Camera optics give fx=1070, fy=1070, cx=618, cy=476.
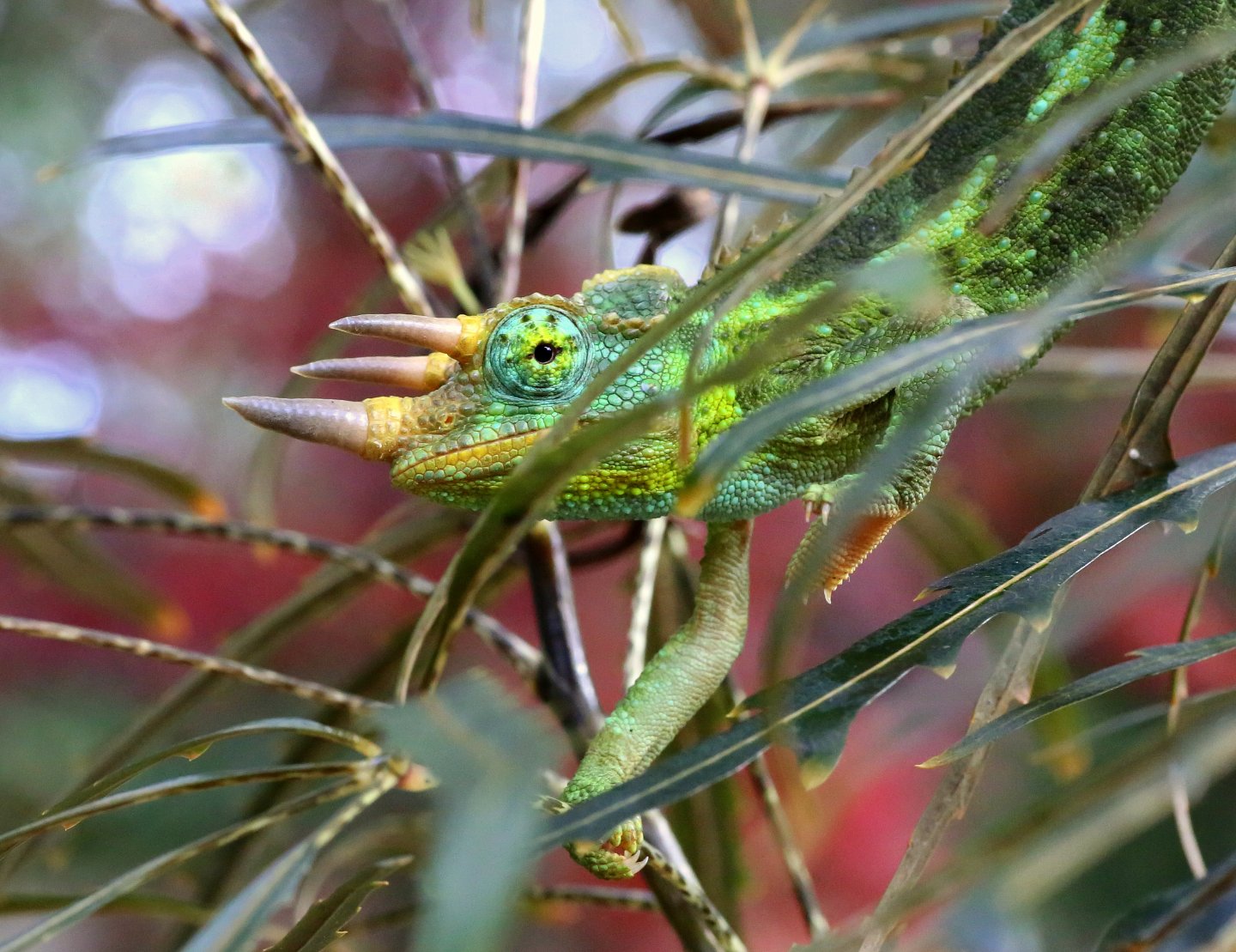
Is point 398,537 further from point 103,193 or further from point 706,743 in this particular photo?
point 103,193

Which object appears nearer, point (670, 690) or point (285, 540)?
point (670, 690)

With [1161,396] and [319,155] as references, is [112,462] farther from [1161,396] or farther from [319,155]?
[1161,396]

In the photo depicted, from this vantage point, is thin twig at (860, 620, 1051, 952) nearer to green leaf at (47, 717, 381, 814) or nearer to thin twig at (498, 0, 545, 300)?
green leaf at (47, 717, 381, 814)

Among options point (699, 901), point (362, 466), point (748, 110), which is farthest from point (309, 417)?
point (362, 466)

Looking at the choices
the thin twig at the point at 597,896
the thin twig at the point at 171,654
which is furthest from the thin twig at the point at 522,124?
the thin twig at the point at 597,896

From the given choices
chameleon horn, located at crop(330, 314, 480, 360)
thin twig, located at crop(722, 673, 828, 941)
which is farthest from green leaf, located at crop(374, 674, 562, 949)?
thin twig, located at crop(722, 673, 828, 941)

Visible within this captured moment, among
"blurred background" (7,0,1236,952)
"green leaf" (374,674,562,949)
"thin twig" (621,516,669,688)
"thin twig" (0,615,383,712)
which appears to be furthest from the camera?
"blurred background" (7,0,1236,952)
